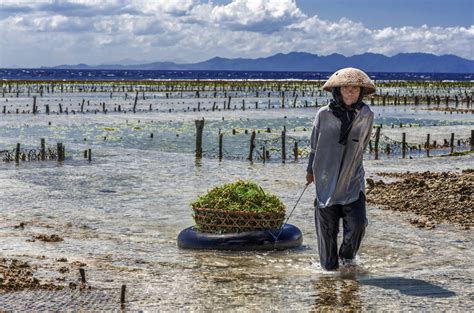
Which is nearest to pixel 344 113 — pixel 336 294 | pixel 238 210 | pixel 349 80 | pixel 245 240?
pixel 349 80

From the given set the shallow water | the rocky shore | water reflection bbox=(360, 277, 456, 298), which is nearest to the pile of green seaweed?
the shallow water

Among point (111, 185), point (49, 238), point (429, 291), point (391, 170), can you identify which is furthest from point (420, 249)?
point (391, 170)

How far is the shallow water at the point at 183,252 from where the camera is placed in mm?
8773

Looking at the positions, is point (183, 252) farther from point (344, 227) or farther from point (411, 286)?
point (411, 286)

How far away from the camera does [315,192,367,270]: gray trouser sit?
350 inches

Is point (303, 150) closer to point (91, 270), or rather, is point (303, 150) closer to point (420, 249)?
point (420, 249)

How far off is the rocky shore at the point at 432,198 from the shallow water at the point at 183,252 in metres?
0.54

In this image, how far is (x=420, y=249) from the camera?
12.1m

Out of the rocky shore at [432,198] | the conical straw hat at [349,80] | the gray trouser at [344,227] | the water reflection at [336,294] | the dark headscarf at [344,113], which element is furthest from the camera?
the rocky shore at [432,198]

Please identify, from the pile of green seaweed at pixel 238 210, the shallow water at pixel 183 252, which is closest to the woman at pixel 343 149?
the shallow water at pixel 183 252

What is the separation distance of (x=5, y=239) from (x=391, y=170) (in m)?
14.8

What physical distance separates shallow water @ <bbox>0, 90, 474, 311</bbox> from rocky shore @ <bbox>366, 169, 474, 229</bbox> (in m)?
0.54

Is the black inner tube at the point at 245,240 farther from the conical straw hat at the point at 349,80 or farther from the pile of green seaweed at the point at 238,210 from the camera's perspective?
the conical straw hat at the point at 349,80

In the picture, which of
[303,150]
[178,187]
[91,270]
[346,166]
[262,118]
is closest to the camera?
[346,166]
